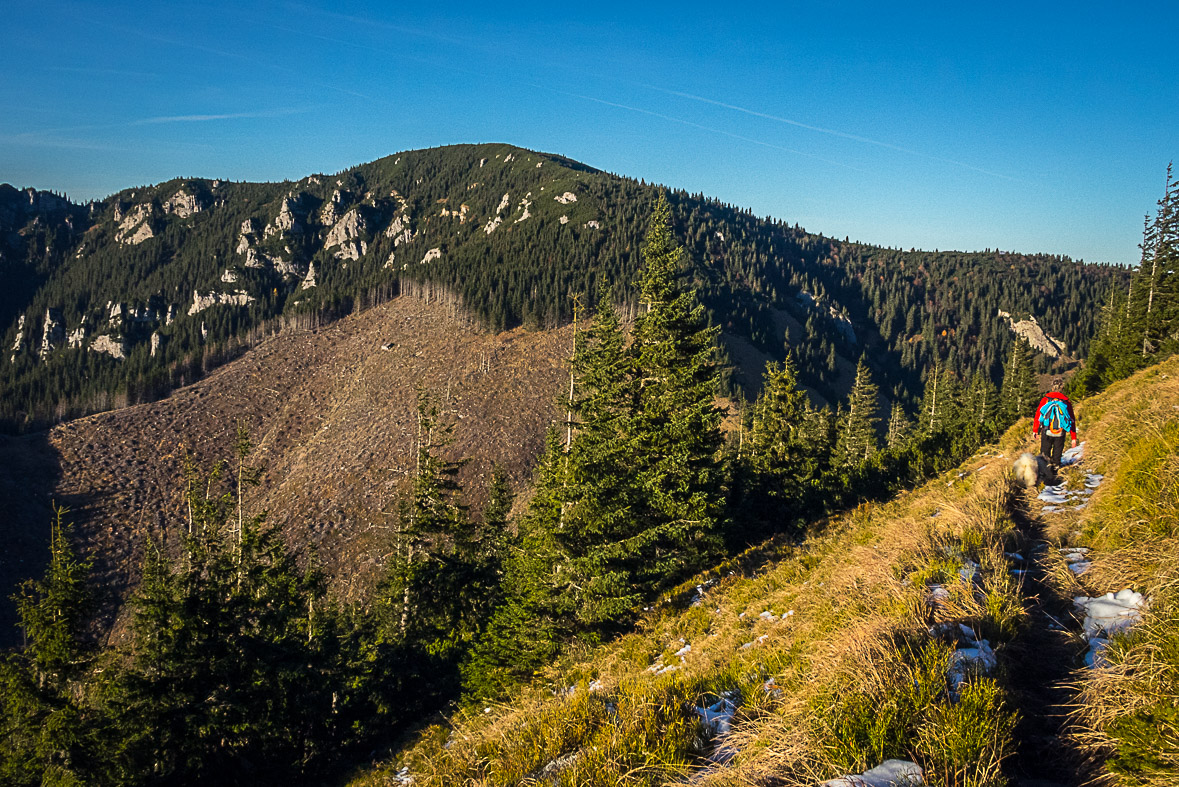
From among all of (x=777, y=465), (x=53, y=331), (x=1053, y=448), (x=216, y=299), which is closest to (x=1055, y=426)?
(x=1053, y=448)

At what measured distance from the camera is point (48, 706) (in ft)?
44.8

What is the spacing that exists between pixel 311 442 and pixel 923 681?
86708mm

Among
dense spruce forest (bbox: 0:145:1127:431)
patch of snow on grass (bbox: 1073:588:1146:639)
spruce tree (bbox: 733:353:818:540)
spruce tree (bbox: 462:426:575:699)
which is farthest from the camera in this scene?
dense spruce forest (bbox: 0:145:1127:431)

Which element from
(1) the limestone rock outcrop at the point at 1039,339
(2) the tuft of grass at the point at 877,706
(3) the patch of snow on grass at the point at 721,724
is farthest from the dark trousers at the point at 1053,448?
(1) the limestone rock outcrop at the point at 1039,339

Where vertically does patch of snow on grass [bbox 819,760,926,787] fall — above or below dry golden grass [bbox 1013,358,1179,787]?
below

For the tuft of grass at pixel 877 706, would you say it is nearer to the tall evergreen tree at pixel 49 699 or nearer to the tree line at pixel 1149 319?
the tall evergreen tree at pixel 49 699

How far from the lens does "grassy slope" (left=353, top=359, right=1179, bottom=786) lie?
3133mm

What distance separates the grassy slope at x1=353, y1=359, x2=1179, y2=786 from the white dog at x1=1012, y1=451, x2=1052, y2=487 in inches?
58.9

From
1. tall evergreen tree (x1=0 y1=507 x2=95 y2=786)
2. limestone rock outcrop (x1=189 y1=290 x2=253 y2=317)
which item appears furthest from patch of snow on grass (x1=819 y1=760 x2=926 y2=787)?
limestone rock outcrop (x1=189 y1=290 x2=253 y2=317)

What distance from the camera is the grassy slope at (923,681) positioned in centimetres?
313

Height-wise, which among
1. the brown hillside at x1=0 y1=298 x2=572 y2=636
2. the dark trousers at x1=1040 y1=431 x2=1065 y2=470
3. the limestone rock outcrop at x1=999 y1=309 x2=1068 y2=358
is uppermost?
the limestone rock outcrop at x1=999 y1=309 x2=1068 y2=358

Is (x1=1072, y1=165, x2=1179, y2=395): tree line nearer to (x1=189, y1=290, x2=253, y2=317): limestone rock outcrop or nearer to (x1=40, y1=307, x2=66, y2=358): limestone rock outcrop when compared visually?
(x1=189, y1=290, x2=253, y2=317): limestone rock outcrop

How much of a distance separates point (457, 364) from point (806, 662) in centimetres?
9064

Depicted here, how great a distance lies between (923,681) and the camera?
356cm
